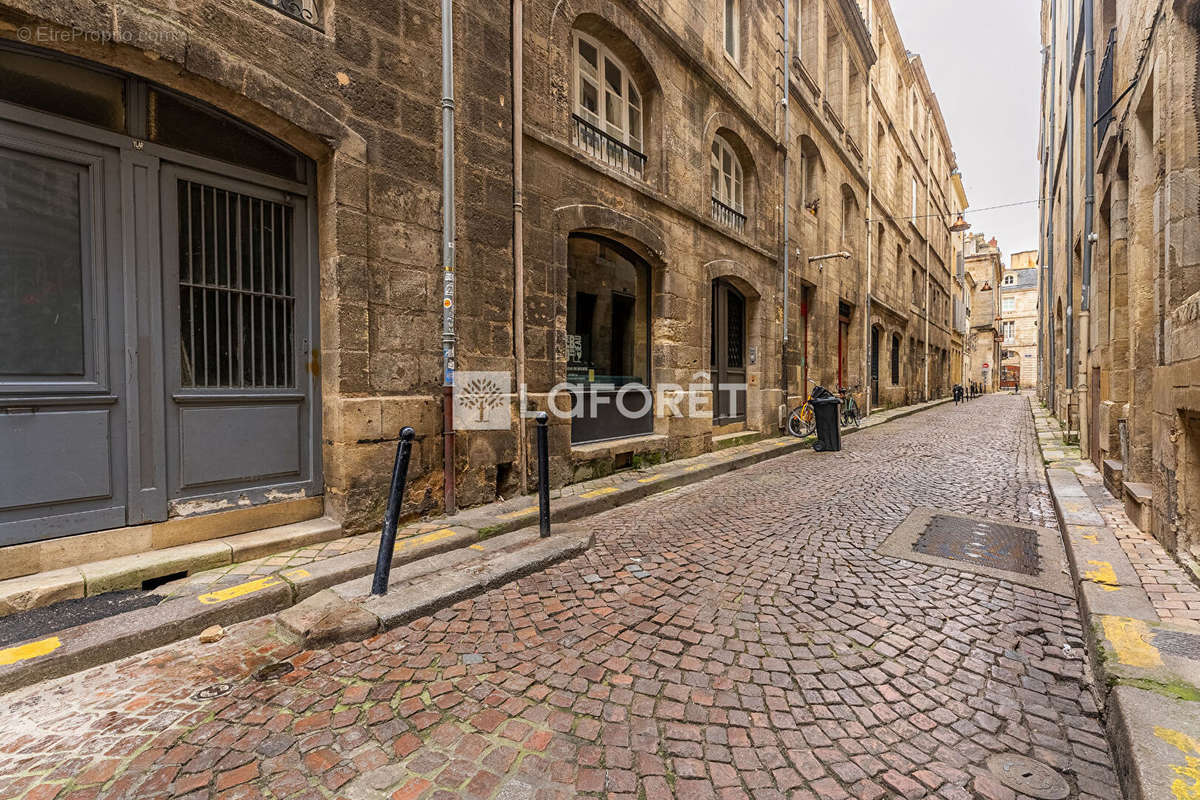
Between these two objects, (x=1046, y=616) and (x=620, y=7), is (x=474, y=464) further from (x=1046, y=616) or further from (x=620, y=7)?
(x=620, y=7)

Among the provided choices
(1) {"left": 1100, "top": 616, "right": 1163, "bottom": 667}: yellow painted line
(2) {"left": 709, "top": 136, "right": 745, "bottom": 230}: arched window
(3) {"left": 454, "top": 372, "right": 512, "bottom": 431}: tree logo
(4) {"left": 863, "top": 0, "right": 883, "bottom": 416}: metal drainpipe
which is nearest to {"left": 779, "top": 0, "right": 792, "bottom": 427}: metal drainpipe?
(2) {"left": 709, "top": 136, "right": 745, "bottom": 230}: arched window

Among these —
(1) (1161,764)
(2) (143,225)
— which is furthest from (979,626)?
(2) (143,225)

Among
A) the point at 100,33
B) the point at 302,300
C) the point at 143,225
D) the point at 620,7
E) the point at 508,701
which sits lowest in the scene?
the point at 508,701

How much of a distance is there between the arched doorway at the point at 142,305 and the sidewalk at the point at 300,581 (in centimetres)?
70

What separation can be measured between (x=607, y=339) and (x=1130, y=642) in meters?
6.37

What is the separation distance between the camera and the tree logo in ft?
16.1

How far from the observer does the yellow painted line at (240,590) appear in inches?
117

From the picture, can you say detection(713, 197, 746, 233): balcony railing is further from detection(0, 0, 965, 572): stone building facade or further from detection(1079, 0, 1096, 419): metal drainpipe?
detection(1079, 0, 1096, 419): metal drainpipe

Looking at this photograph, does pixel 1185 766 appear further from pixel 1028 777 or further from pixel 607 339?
pixel 607 339

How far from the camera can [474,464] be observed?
16.5 feet

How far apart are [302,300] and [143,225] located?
3.46 ft

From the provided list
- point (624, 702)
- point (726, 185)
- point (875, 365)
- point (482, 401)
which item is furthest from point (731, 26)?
point (875, 365)

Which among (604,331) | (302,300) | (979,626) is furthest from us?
(604,331)

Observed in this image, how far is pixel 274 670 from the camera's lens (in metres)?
2.48
